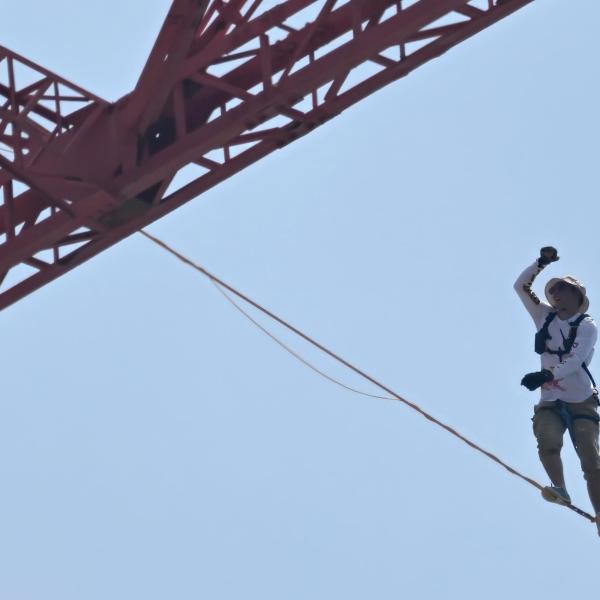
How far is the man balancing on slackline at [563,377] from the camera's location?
1711 centimetres

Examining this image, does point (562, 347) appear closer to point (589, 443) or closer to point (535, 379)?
point (535, 379)

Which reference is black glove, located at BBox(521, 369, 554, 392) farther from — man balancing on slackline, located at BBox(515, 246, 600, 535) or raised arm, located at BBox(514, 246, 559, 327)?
raised arm, located at BBox(514, 246, 559, 327)

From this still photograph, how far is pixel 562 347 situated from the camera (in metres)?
17.2

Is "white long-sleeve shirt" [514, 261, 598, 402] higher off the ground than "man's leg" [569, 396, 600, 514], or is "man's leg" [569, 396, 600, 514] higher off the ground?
"white long-sleeve shirt" [514, 261, 598, 402]

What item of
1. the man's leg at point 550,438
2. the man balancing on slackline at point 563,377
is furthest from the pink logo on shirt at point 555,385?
the man's leg at point 550,438

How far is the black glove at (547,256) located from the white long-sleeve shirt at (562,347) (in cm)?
16

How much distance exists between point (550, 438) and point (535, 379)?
616mm

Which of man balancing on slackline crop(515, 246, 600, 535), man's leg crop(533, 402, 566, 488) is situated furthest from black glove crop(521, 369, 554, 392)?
man's leg crop(533, 402, 566, 488)

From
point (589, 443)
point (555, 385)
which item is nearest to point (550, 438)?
point (589, 443)

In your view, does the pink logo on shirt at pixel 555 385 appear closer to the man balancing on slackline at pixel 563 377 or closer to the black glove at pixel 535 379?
the man balancing on slackline at pixel 563 377

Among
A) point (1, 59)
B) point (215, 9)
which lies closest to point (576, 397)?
point (215, 9)

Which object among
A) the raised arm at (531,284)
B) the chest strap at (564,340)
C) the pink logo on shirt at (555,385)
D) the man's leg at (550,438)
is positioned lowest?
the man's leg at (550,438)

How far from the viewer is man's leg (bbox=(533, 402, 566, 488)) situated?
17.0 metres

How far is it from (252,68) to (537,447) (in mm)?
4665
